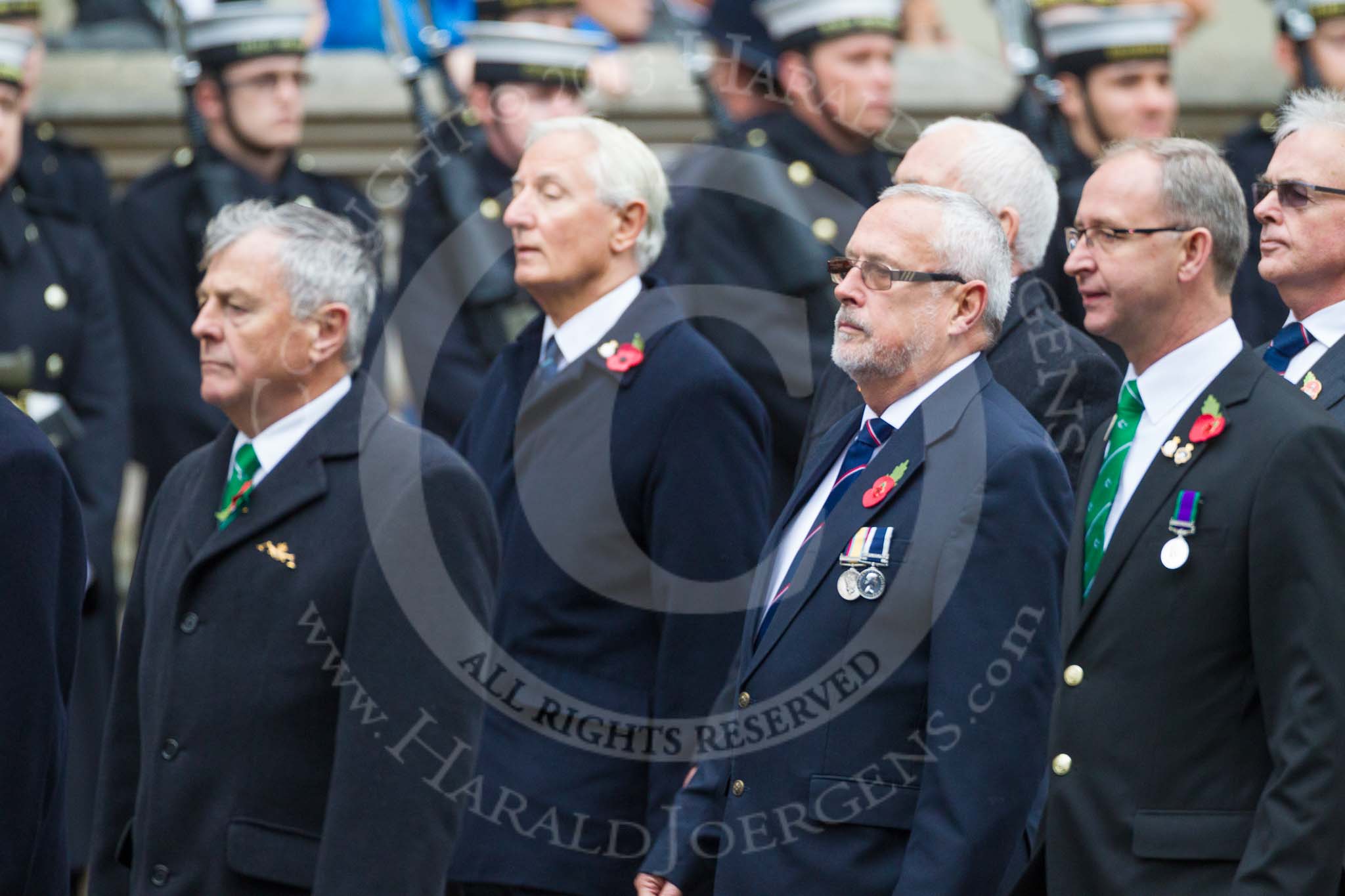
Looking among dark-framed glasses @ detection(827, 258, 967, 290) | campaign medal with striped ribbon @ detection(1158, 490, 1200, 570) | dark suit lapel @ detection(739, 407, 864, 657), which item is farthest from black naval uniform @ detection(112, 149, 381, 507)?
campaign medal with striped ribbon @ detection(1158, 490, 1200, 570)

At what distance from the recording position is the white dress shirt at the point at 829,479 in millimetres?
4012

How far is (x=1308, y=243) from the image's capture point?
421cm

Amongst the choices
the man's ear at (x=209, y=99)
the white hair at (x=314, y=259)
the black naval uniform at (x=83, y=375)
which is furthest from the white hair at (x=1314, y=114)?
the man's ear at (x=209, y=99)

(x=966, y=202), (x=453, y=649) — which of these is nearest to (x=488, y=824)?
(x=453, y=649)

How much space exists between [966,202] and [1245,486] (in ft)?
2.51

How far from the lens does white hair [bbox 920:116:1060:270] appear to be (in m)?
4.82

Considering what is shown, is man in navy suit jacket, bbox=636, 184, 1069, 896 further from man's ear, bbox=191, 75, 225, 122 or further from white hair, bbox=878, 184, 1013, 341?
man's ear, bbox=191, 75, 225, 122

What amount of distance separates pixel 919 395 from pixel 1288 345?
0.80 m

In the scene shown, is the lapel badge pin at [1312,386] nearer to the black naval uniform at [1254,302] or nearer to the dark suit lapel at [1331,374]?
the dark suit lapel at [1331,374]

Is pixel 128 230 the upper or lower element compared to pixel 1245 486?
lower

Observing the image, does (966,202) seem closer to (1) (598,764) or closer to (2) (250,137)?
(1) (598,764)

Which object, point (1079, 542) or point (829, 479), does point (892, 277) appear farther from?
point (1079, 542)

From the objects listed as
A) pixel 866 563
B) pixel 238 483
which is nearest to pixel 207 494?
pixel 238 483

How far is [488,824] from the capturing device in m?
4.68
